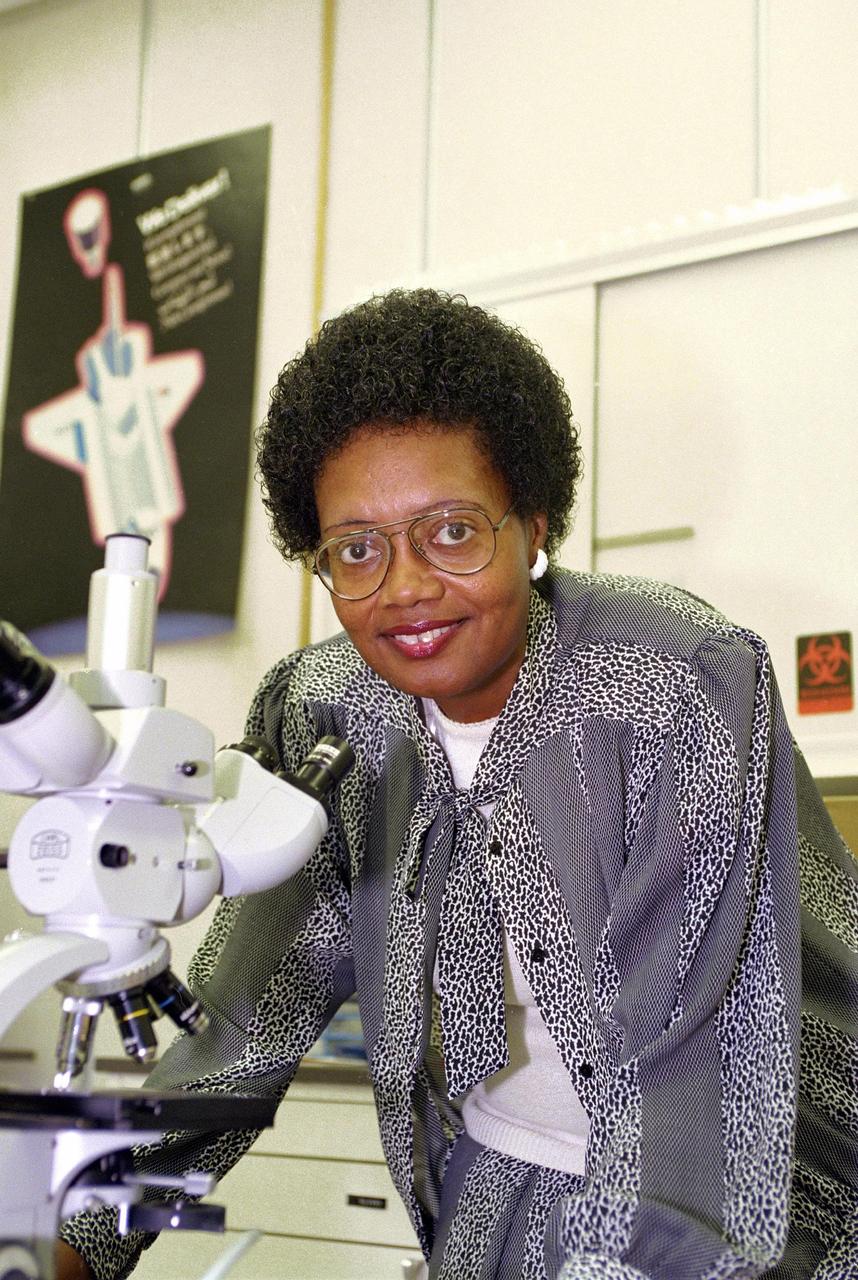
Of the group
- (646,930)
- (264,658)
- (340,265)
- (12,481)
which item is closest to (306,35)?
(340,265)

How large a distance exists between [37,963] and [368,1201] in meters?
1.72

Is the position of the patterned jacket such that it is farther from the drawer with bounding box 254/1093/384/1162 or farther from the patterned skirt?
the drawer with bounding box 254/1093/384/1162

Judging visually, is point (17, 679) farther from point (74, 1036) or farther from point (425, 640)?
point (425, 640)

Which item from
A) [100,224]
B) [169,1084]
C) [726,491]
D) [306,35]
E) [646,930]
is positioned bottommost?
[169,1084]

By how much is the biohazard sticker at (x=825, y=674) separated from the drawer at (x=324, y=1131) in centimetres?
116

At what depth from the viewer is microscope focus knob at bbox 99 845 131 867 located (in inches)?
32.4

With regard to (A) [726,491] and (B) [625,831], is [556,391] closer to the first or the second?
(B) [625,831]

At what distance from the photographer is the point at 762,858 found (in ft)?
3.96

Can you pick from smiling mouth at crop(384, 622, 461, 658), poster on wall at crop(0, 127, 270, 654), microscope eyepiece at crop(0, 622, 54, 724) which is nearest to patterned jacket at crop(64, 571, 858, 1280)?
smiling mouth at crop(384, 622, 461, 658)

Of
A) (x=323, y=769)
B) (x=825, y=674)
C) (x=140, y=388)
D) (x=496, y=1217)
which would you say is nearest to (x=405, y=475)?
(x=323, y=769)

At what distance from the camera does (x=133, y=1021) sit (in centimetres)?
84

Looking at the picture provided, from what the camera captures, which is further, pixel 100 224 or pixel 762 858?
pixel 100 224

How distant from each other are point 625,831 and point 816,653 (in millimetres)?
1700

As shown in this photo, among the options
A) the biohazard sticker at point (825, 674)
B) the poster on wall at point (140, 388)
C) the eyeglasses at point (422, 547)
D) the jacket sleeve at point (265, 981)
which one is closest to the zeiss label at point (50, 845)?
the jacket sleeve at point (265, 981)
